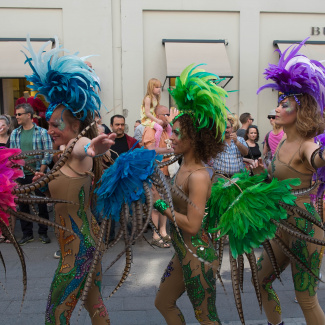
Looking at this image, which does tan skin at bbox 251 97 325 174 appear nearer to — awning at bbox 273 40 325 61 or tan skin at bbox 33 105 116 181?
tan skin at bbox 33 105 116 181

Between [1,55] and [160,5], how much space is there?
3586 mm

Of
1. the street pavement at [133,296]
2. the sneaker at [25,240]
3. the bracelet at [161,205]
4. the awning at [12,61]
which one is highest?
the awning at [12,61]

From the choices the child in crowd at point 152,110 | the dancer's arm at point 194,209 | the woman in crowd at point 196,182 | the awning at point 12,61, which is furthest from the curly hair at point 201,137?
the awning at point 12,61

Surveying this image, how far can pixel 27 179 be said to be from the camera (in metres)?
5.82

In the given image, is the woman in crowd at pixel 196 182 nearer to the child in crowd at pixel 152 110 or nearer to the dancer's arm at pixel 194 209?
the dancer's arm at pixel 194 209

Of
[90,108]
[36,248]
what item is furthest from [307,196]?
[36,248]

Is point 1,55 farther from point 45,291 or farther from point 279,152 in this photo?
point 279,152

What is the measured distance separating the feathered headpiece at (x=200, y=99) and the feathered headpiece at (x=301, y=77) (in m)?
0.59

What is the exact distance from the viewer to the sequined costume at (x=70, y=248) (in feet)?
7.93

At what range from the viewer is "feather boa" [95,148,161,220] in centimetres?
216

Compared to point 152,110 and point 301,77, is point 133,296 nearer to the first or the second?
point 301,77

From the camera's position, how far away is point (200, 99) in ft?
8.07

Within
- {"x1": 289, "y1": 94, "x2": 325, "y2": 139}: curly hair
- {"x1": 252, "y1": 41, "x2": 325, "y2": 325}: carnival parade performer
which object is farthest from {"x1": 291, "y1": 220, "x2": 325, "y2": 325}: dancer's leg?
{"x1": 289, "y1": 94, "x2": 325, "y2": 139}: curly hair

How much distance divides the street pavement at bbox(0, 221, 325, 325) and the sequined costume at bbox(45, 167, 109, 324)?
16.8 inches
